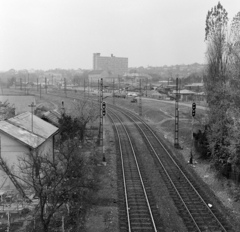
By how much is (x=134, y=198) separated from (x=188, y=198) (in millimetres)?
2106

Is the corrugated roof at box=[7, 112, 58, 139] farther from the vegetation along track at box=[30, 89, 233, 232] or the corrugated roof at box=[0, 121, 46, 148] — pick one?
the vegetation along track at box=[30, 89, 233, 232]

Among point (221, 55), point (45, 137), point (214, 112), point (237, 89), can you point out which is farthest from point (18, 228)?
point (221, 55)

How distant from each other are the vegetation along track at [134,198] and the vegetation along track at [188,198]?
38.7 inches

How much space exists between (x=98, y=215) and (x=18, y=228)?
266 cm

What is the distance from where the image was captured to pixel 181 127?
86.2 feet

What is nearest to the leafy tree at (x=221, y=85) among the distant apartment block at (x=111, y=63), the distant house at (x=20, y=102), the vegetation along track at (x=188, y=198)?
the vegetation along track at (x=188, y=198)

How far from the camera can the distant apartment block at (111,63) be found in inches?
5955

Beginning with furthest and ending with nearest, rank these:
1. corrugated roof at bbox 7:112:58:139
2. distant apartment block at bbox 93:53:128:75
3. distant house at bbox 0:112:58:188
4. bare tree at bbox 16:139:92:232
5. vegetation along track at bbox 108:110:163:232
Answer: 1. distant apartment block at bbox 93:53:128:75
2. corrugated roof at bbox 7:112:58:139
3. distant house at bbox 0:112:58:188
4. vegetation along track at bbox 108:110:163:232
5. bare tree at bbox 16:139:92:232

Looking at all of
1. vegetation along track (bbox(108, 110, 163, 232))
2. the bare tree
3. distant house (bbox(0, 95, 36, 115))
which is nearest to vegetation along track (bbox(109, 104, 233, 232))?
vegetation along track (bbox(108, 110, 163, 232))

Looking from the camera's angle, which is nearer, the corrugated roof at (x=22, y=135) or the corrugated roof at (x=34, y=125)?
the corrugated roof at (x=22, y=135)

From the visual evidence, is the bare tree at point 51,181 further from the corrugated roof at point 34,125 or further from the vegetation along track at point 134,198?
the corrugated roof at point 34,125

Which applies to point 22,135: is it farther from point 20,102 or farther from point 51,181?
point 20,102

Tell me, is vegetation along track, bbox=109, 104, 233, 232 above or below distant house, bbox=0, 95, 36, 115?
below

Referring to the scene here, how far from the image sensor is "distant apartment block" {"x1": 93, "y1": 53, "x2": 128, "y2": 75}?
151250 millimetres
